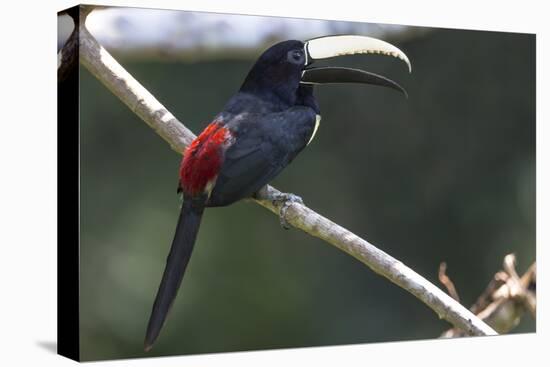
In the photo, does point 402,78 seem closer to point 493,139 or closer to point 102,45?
point 493,139

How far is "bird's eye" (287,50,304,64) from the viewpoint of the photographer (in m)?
4.66

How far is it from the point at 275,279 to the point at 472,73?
4.79 feet

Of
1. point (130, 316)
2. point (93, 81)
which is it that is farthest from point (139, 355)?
point (93, 81)

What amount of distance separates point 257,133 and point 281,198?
30 centimetres

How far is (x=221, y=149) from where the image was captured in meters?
4.27

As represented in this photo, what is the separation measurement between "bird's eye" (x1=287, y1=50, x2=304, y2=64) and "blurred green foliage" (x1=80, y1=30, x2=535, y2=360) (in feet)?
0.88

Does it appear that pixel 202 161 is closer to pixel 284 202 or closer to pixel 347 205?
pixel 284 202

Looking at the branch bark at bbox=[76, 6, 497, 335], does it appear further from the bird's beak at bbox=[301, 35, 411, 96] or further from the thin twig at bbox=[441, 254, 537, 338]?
the bird's beak at bbox=[301, 35, 411, 96]

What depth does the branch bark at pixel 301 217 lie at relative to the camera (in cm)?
413

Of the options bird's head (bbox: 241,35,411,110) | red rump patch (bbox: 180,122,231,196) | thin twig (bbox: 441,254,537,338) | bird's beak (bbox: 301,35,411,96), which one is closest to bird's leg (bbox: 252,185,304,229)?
red rump patch (bbox: 180,122,231,196)

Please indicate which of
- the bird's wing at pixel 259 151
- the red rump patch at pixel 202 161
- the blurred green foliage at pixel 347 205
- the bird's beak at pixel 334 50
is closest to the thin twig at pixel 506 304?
the blurred green foliage at pixel 347 205

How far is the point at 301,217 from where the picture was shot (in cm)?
426

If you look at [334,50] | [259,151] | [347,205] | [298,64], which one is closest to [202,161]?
[259,151]

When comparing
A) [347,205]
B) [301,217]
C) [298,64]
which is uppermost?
[298,64]
